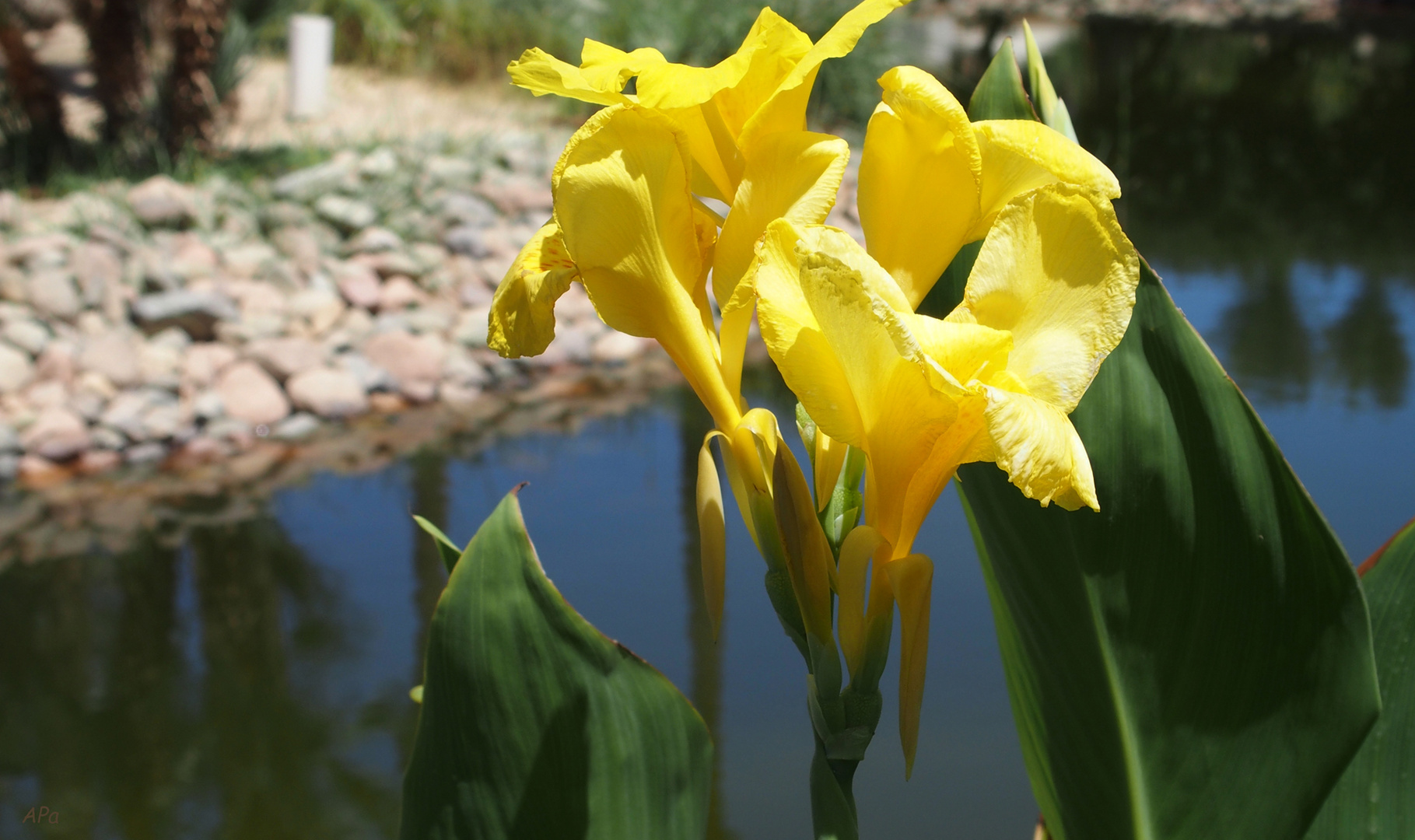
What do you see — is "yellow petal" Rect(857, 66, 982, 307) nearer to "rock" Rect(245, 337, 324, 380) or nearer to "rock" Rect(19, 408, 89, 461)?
"rock" Rect(19, 408, 89, 461)

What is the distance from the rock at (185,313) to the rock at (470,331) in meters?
0.80

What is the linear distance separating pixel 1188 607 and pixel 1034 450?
11.4 inches

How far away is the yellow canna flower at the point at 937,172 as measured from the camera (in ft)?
1.66

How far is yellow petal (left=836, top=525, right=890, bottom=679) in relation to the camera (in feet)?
1.64

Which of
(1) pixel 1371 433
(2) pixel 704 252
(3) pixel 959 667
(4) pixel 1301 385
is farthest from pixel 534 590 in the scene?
(4) pixel 1301 385

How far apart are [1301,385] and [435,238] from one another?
3447 mm

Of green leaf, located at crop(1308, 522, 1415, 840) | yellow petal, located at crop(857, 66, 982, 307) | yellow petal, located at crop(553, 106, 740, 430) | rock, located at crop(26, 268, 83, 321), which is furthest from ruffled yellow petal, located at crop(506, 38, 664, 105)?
rock, located at crop(26, 268, 83, 321)

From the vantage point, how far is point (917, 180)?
535mm

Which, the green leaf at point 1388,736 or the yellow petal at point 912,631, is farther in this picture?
the green leaf at point 1388,736

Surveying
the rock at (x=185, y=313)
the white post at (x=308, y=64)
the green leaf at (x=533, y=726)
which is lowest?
the rock at (x=185, y=313)

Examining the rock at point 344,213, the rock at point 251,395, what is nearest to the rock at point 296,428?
the rock at point 251,395

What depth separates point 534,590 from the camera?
0.55m

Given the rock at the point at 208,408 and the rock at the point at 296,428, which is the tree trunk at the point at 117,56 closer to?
the rock at the point at 208,408

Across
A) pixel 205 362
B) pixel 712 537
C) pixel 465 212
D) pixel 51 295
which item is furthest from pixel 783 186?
pixel 465 212
